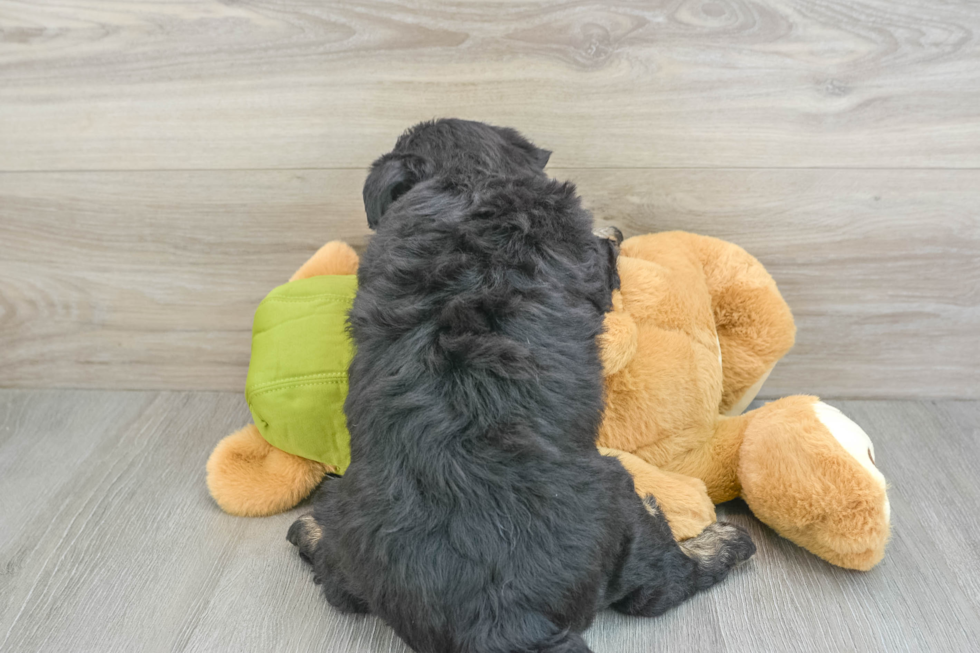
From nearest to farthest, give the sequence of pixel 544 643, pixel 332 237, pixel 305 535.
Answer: pixel 544 643 → pixel 305 535 → pixel 332 237

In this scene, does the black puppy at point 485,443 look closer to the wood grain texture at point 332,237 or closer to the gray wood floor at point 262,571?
the gray wood floor at point 262,571

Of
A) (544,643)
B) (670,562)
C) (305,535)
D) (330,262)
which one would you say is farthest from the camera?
(330,262)

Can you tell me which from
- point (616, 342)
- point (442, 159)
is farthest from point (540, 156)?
point (616, 342)

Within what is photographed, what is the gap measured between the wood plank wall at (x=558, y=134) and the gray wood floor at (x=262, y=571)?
0.33 meters

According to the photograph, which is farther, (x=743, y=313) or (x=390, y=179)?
(x=743, y=313)

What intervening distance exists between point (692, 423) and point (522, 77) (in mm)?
760

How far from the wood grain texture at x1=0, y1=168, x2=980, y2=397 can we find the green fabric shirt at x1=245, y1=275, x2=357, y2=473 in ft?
0.96

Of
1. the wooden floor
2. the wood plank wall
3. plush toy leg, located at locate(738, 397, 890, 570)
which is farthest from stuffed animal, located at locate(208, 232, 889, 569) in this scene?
the wood plank wall

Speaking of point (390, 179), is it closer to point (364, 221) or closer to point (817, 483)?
point (364, 221)

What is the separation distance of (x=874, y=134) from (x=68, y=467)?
73.8 inches

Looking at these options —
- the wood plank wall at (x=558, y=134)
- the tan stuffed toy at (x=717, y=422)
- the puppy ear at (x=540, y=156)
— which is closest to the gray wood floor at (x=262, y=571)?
the tan stuffed toy at (x=717, y=422)

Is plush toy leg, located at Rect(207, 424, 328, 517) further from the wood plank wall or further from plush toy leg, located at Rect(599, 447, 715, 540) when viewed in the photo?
plush toy leg, located at Rect(599, 447, 715, 540)

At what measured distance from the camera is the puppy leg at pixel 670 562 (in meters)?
0.98

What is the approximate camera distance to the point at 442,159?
3.61ft
